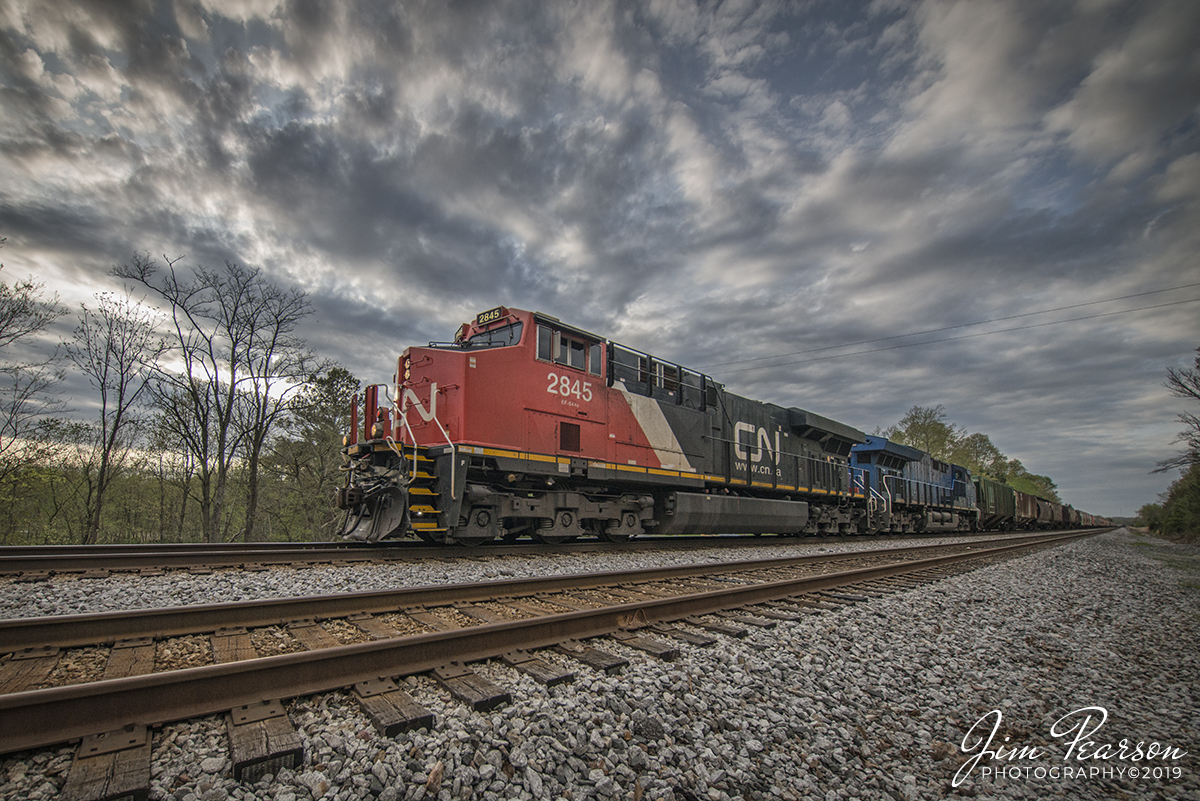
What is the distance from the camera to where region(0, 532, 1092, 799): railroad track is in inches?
87.3

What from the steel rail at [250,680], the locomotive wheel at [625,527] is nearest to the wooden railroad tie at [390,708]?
the steel rail at [250,680]

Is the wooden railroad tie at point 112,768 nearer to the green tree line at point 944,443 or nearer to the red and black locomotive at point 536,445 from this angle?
the red and black locomotive at point 536,445

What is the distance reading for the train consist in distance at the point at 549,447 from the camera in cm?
812

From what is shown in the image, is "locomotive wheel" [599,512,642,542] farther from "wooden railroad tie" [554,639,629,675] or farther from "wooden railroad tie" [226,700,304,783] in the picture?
"wooden railroad tie" [226,700,304,783]

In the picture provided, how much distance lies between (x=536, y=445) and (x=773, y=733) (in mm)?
6410

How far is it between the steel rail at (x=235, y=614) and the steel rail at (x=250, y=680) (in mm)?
1409

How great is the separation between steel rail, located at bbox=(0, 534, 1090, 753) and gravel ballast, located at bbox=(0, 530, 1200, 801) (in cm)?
12

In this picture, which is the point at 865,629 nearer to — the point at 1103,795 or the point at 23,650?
the point at 1103,795

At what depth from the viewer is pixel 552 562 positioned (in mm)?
7906

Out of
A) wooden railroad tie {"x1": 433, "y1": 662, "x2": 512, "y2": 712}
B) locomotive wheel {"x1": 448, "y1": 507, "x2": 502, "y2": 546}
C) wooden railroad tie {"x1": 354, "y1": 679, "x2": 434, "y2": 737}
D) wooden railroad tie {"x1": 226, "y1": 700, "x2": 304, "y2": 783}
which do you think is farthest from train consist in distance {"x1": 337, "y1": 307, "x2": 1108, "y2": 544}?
wooden railroad tie {"x1": 226, "y1": 700, "x2": 304, "y2": 783}

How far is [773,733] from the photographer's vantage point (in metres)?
2.76

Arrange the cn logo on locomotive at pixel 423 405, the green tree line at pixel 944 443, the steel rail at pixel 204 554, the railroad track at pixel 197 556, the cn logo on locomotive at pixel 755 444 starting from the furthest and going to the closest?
the green tree line at pixel 944 443, the cn logo on locomotive at pixel 755 444, the cn logo on locomotive at pixel 423 405, the steel rail at pixel 204 554, the railroad track at pixel 197 556

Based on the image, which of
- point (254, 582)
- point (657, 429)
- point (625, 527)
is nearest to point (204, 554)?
point (254, 582)

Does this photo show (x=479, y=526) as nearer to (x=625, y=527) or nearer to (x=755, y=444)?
(x=625, y=527)
